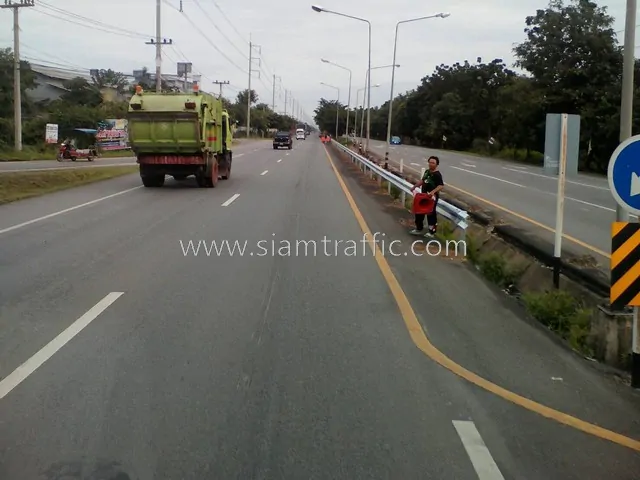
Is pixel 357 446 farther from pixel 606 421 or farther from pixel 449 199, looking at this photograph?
pixel 449 199

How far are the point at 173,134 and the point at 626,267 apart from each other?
17048 mm

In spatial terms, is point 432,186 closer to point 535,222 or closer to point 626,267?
point 535,222

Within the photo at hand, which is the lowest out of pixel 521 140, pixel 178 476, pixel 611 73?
pixel 178 476

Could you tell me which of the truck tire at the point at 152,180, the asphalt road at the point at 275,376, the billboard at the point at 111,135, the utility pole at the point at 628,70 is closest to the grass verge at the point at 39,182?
the truck tire at the point at 152,180

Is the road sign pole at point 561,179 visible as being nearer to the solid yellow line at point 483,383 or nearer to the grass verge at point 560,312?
the grass verge at point 560,312

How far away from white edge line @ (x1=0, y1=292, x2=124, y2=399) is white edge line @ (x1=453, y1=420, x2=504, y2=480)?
3233 millimetres

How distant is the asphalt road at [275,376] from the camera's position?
4.08m

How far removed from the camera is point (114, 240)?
1185 cm

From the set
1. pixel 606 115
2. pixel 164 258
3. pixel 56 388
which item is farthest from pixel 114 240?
pixel 606 115

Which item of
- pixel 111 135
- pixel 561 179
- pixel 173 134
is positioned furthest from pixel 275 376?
pixel 111 135

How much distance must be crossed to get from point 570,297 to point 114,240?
759 centimetres

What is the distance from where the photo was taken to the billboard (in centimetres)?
5003

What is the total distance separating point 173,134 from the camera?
68.9 ft

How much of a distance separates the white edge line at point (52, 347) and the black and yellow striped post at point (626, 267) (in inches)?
192
